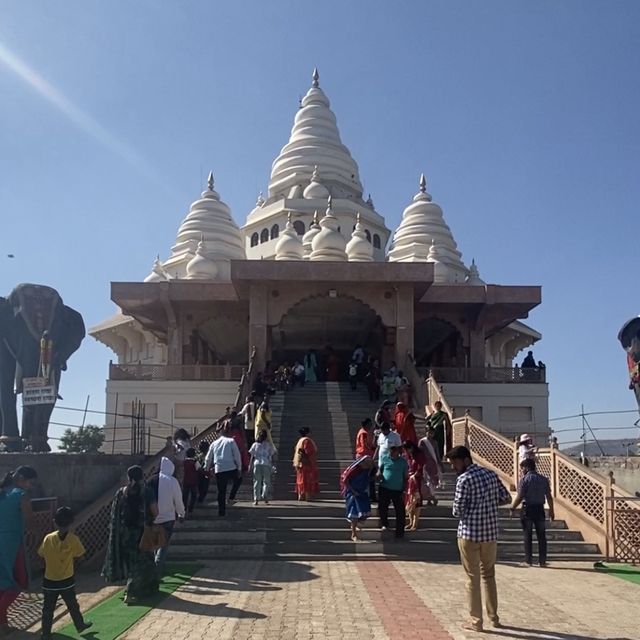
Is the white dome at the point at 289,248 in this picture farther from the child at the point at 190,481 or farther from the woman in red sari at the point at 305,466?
the child at the point at 190,481

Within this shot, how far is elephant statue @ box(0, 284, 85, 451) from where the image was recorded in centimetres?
1362

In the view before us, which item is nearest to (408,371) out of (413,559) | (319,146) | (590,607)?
(413,559)

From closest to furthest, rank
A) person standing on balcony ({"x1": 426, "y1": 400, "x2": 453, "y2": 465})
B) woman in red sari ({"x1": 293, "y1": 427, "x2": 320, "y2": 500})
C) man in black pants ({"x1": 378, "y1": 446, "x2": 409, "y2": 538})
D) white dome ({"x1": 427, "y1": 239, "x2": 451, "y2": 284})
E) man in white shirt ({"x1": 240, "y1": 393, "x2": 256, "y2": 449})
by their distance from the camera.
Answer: man in black pants ({"x1": 378, "y1": 446, "x2": 409, "y2": 538}), woman in red sari ({"x1": 293, "y1": 427, "x2": 320, "y2": 500}), person standing on balcony ({"x1": 426, "y1": 400, "x2": 453, "y2": 465}), man in white shirt ({"x1": 240, "y1": 393, "x2": 256, "y2": 449}), white dome ({"x1": 427, "y1": 239, "x2": 451, "y2": 284})

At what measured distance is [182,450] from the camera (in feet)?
36.1

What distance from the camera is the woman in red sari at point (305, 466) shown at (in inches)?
467

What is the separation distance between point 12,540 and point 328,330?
2581 centimetres

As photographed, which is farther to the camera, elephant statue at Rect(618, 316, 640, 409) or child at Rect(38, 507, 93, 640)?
elephant statue at Rect(618, 316, 640, 409)

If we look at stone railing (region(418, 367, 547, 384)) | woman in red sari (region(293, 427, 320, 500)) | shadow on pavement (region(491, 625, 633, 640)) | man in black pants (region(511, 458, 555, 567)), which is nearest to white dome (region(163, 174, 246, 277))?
stone railing (region(418, 367, 547, 384))

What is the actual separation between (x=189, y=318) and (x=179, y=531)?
675 inches

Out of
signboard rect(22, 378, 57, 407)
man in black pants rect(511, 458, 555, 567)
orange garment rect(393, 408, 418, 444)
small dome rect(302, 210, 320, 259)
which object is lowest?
man in black pants rect(511, 458, 555, 567)

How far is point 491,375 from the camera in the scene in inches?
947

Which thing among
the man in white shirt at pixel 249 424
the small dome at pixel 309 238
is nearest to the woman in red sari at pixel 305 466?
the man in white shirt at pixel 249 424

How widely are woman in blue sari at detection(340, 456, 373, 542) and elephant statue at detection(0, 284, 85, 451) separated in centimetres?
630

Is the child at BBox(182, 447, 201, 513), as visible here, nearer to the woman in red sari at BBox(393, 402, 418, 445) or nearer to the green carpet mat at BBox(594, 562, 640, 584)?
the woman in red sari at BBox(393, 402, 418, 445)
